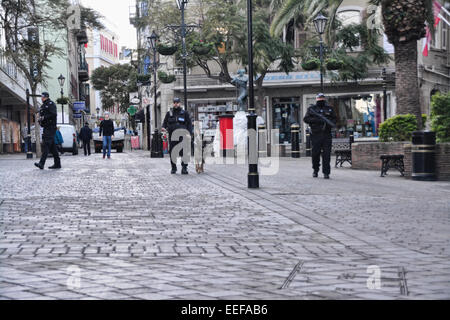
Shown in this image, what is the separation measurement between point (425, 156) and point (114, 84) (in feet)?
201

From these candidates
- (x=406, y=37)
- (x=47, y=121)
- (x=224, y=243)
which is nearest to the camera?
(x=224, y=243)

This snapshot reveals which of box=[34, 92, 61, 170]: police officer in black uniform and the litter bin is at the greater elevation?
box=[34, 92, 61, 170]: police officer in black uniform

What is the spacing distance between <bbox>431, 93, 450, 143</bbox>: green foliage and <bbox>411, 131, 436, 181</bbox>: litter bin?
134 cm

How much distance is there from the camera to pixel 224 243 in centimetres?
605

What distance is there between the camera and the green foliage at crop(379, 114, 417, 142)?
16297 mm

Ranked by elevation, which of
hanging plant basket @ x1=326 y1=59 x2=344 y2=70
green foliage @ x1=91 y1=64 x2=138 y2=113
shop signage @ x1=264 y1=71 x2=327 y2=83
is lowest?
hanging plant basket @ x1=326 y1=59 x2=344 y2=70

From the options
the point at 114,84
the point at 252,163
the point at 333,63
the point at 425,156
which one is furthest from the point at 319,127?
the point at 114,84

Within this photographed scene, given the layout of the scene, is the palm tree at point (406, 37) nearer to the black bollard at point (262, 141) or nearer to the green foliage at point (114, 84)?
the black bollard at point (262, 141)

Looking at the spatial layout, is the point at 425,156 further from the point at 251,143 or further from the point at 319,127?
the point at 251,143

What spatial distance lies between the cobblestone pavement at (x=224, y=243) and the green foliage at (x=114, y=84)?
201ft

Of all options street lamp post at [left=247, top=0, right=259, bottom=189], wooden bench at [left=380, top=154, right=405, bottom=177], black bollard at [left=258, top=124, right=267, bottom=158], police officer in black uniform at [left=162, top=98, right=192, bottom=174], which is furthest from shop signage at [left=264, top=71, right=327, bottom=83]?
street lamp post at [left=247, top=0, right=259, bottom=189]

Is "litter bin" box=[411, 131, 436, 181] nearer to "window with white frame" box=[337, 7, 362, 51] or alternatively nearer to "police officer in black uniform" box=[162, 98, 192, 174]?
"police officer in black uniform" box=[162, 98, 192, 174]

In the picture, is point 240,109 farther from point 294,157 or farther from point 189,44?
point 189,44

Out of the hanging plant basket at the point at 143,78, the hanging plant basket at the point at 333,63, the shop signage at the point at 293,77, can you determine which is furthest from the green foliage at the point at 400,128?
the shop signage at the point at 293,77
